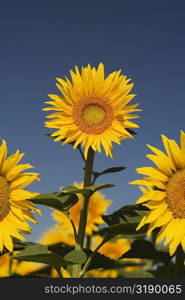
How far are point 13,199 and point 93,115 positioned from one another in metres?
1.04

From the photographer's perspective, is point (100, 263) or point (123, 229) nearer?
point (123, 229)

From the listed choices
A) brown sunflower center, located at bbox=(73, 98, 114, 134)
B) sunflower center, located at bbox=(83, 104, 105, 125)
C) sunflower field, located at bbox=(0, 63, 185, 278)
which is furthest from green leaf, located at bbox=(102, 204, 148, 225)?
sunflower center, located at bbox=(83, 104, 105, 125)

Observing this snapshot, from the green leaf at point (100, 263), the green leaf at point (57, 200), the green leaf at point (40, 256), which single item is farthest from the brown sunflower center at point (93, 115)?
the green leaf at point (40, 256)

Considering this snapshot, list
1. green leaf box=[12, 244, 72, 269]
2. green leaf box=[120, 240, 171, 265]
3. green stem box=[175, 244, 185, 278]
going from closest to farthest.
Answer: green leaf box=[12, 244, 72, 269], green stem box=[175, 244, 185, 278], green leaf box=[120, 240, 171, 265]

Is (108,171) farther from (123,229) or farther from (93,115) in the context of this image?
(123,229)

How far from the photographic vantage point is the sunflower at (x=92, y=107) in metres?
4.05

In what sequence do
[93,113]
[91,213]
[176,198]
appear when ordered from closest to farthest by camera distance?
[176,198] < [93,113] < [91,213]

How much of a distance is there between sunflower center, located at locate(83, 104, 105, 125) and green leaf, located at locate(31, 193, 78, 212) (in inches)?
27.5

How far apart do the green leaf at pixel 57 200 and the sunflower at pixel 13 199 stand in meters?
0.09

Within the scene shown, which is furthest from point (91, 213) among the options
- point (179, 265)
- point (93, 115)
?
point (179, 265)

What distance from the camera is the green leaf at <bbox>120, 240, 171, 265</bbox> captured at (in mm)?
3889

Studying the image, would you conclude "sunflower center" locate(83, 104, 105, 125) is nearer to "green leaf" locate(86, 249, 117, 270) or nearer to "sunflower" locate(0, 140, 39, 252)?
"sunflower" locate(0, 140, 39, 252)

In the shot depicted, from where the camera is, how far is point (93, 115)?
4297 mm

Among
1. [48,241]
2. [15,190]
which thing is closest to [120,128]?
[15,190]
